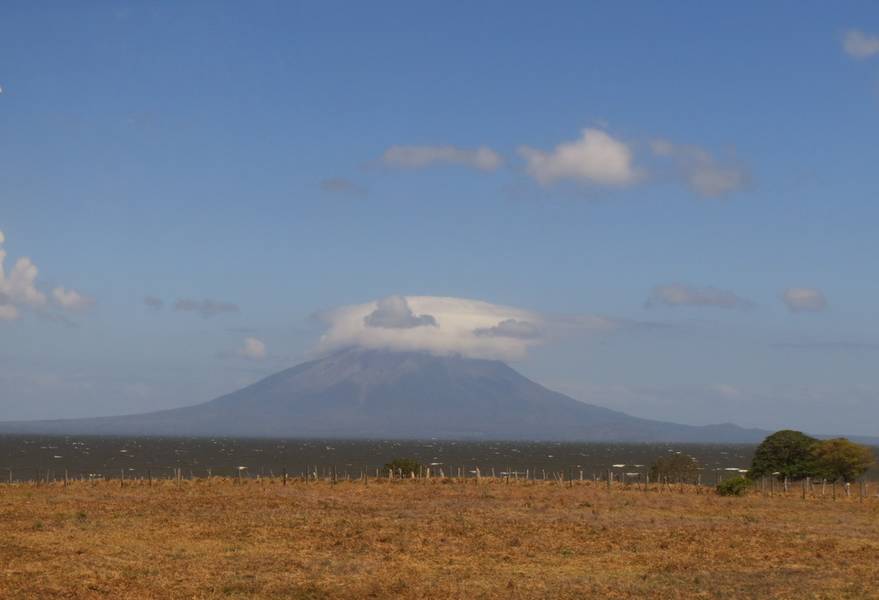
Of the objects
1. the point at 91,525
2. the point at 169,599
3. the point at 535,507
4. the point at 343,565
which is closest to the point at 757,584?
the point at 343,565

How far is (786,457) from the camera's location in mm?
116750

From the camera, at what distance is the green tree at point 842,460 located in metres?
112

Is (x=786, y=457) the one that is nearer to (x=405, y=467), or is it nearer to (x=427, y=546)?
(x=405, y=467)

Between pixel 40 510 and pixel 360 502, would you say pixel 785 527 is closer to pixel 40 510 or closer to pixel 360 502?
pixel 360 502

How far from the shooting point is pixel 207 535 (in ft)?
149

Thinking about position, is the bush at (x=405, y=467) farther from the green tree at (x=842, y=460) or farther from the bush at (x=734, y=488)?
the green tree at (x=842, y=460)

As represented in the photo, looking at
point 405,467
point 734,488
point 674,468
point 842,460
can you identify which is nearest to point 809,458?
point 842,460

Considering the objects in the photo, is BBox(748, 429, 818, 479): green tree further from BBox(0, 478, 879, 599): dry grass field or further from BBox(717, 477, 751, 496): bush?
BBox(0, 478, 879, 599): dry grass field

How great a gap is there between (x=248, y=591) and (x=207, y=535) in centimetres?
1386

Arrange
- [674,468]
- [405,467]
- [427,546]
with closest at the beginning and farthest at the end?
[427,546] → [405,467] → [674,468]

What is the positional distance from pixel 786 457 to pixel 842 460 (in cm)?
655

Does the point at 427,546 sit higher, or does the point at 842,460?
the point at 842,460

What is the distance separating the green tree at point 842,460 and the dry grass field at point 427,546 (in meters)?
47.8

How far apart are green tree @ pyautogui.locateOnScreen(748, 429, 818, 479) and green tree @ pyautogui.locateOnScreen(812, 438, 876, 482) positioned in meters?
1.01
